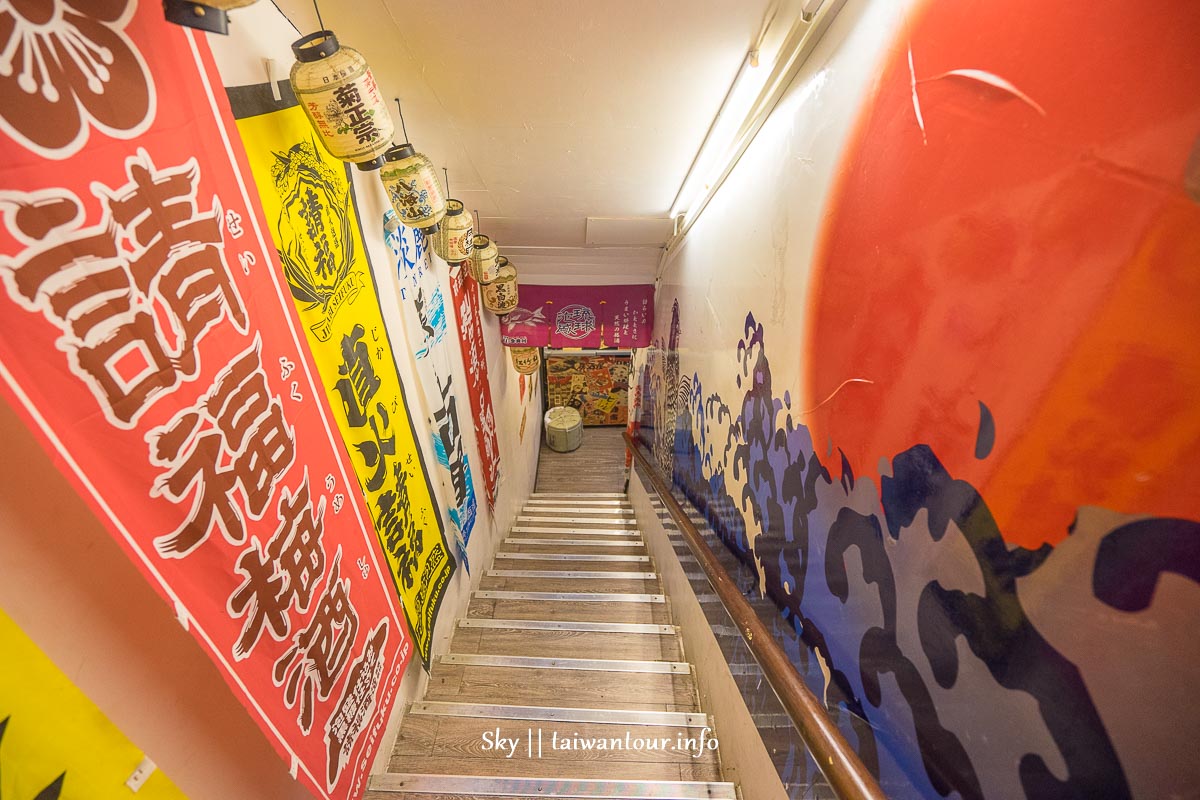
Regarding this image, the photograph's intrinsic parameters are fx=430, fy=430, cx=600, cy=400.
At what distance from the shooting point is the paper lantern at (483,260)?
2.82m

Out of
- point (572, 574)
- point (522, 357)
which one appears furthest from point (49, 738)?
point (522, 357)

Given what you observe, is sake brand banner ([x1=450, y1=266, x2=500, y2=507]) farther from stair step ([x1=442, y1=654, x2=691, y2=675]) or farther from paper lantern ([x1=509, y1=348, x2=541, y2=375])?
stair step ([x1=442, y1=654, x2=691, y2=675])

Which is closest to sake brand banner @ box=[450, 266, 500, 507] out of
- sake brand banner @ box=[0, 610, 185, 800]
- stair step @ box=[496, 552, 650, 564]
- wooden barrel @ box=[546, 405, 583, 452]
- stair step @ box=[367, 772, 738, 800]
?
stair step @ box=[496, 552, 650, 564]

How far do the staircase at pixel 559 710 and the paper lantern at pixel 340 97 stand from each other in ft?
7.25

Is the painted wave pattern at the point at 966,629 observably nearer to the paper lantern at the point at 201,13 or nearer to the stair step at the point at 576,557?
the paper lantern at the point at 201,13

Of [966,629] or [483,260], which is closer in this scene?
[966,629]

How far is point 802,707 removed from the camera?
3.62ft

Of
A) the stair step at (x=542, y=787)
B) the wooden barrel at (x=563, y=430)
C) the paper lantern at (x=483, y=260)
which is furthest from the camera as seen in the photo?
the wooden barrel at (x=563, y=430)

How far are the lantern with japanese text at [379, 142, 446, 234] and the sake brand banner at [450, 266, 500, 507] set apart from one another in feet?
3.77

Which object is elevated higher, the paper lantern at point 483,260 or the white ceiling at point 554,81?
the white ceiling at point 554,81

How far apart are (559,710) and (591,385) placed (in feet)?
25.6

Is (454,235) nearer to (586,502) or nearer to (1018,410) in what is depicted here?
(1018,410)

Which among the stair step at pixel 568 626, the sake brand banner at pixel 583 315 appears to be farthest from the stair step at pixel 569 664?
the sake brand banner at pixel 583 315

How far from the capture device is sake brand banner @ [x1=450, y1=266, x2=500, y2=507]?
2926mm
